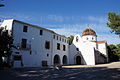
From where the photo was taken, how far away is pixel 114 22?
65.0 ft

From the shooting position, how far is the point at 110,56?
53.8 metres

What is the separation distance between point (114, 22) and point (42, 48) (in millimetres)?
17074

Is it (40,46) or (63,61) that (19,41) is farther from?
(63,61)

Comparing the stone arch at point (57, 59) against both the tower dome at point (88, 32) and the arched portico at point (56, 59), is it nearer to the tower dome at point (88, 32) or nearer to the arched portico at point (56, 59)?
the arched portico at point (56, 59)

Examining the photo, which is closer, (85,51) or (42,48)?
(42,48)

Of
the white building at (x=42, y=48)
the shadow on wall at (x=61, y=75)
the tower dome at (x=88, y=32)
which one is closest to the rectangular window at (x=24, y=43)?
the white building at (x=42, y=48)

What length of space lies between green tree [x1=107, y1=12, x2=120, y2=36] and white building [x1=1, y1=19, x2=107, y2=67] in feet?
51.3

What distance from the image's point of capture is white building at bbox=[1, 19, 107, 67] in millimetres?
25109

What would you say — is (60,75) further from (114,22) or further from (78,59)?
(78,59)

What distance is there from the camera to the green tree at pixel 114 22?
19656mm

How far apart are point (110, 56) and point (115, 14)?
37.6 m

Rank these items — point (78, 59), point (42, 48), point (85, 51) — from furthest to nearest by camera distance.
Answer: point (78, 59), point (85, 51), point (42, 48)

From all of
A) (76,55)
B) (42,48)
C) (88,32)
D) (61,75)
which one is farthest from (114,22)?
(88,32)

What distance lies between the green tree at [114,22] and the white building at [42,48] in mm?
15651
